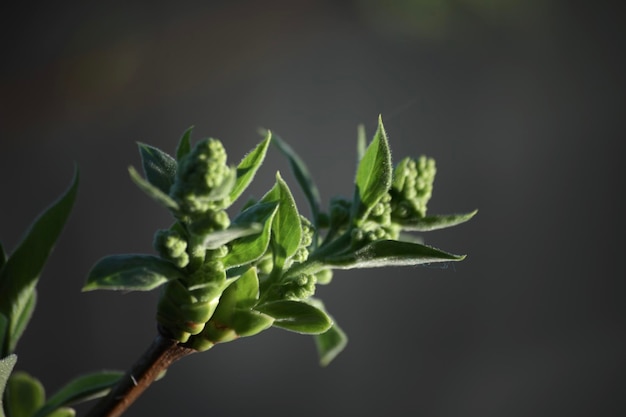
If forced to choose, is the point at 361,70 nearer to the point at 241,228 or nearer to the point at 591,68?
the point at 591,68

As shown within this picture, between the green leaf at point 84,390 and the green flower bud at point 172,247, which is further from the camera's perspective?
the green leaf at point 84,390

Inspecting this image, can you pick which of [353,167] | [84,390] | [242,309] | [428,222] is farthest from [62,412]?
[353,167]

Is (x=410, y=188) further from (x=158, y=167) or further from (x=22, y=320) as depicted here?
(x=22, y=320)

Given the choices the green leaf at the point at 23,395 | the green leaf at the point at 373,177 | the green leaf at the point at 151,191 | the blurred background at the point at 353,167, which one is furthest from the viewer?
the blurred background at the point at 353,167

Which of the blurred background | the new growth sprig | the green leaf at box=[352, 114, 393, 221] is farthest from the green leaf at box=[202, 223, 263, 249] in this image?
the blurred background

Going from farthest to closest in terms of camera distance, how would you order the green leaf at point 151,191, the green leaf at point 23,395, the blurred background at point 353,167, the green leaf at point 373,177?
the blurred background at point 353,167
the green leaf at point 23,395
the green leaf at point 373,177
the green leaf at point 151,191

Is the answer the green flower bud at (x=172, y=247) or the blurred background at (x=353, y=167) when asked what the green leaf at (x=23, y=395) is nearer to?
the green flower bud at (x=172, y=247)

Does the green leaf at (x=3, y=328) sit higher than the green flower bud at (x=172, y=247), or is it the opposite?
the green flower bud at (x=172, y=247)

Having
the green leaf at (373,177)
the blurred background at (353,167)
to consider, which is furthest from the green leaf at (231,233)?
the blurred background at (353,167)
